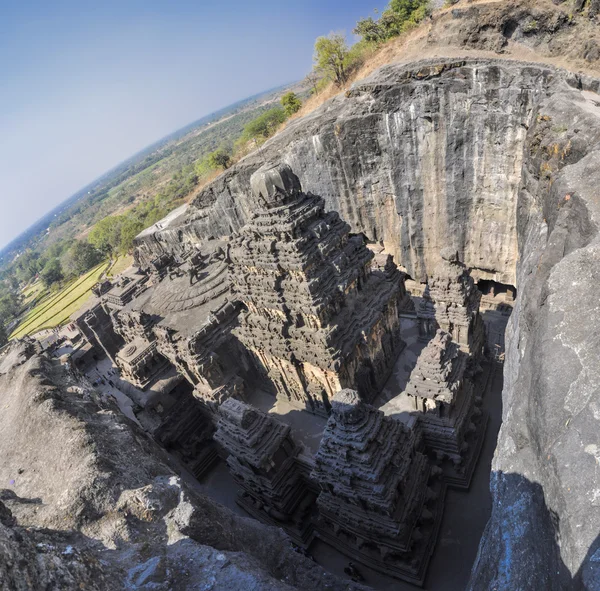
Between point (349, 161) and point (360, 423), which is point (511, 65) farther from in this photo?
point (360, 423)

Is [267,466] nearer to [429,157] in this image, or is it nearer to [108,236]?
[429,157]

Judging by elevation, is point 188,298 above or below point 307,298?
below

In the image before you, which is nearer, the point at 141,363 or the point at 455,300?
the point at 455,300

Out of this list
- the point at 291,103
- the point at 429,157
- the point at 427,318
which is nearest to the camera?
the point at 427,318

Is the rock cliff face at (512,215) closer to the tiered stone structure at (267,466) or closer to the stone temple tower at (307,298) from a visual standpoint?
the stone temple tower at (307,298)

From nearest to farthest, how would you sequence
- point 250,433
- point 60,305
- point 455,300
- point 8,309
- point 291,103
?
point 250,433 < point 455,300 < point 291,103 < point 60,305 < point 8,309

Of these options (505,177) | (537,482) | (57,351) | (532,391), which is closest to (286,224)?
(532,391)

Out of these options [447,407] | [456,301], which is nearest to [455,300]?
[456,301]
